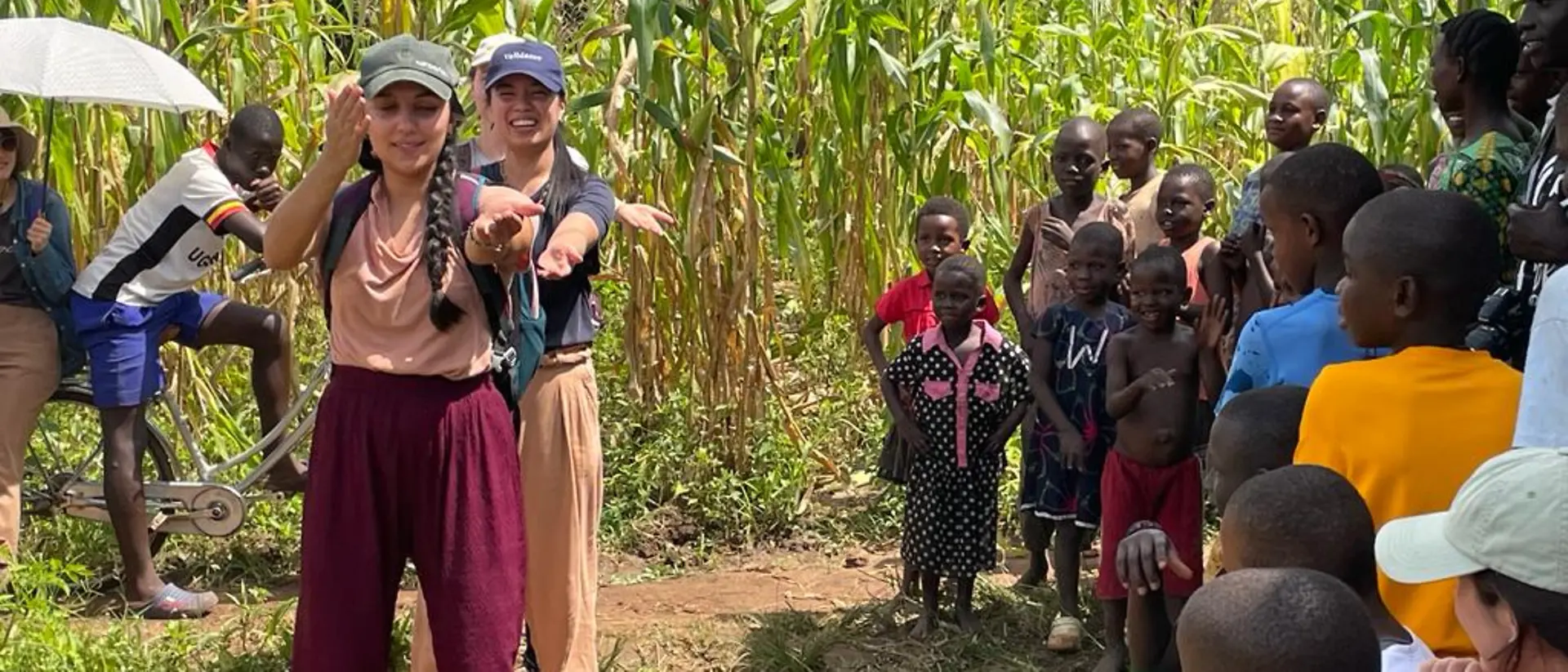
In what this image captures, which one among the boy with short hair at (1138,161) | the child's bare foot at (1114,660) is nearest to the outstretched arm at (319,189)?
the child's bare foot at (1114,660)

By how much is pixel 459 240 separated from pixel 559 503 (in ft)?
2.78

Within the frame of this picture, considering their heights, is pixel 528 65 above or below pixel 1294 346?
above

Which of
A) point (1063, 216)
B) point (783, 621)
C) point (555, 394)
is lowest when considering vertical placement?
point (783, 621)

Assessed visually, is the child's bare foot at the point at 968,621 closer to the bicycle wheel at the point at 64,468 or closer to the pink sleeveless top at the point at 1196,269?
the pink sleeveless top at the point at 1196,269

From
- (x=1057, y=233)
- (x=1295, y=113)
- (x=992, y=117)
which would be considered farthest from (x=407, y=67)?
(x=992, y=117)

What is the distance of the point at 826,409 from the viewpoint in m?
6.71

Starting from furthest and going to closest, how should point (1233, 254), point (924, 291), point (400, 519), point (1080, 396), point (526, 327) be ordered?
point (924, 291), point (1080, 396), point (1233, 254), point (526, 327), point (400, 519)

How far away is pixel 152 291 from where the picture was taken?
5.18 metres

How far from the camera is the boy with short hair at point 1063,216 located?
512 centimetres

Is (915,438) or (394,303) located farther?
(915,438)

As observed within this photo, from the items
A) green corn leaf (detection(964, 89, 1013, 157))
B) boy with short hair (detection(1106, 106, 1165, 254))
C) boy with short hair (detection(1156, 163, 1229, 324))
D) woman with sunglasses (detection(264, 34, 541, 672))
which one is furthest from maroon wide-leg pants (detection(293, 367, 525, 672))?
green corn leaf (detection(964, 89, 1013, 157))

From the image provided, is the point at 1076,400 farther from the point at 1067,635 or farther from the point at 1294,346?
the point at 1294,346

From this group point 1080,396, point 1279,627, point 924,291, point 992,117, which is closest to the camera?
point 1279,627

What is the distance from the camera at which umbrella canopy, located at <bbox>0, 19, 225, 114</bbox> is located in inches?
191
